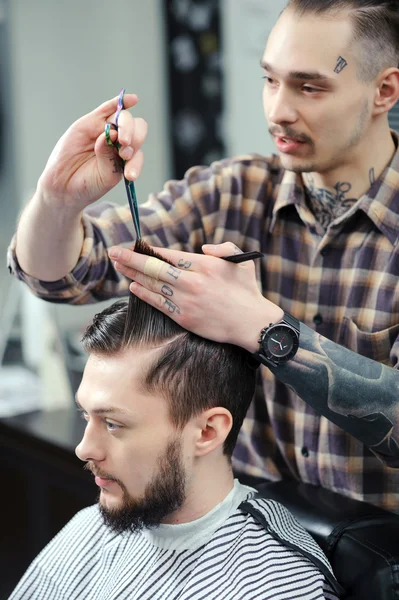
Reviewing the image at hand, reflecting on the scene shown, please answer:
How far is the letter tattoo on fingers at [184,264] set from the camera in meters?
1.28

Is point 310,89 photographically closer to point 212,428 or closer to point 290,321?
point 290,321

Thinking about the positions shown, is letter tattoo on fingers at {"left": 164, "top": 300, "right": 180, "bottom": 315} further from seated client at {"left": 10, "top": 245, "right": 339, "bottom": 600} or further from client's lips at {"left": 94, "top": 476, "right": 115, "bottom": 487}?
client's lips at {"left": 94, "top": 476, "right": 115, "bottom": 487}

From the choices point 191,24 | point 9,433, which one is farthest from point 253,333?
point 191,24

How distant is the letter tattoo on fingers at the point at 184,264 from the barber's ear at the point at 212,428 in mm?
253

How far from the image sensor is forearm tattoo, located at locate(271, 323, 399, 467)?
4.58ft

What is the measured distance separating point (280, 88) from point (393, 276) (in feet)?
1.48

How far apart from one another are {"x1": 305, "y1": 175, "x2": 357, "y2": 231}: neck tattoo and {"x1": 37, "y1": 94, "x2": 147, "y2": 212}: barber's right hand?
0.48 meters

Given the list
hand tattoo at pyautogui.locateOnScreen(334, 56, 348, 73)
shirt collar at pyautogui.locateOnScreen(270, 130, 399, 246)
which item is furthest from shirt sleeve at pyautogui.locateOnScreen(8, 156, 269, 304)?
hand tattoo at pyautogui.locateOnScreen(334, 56, 348, 73)

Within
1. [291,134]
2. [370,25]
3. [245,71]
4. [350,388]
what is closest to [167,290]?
[350,388]

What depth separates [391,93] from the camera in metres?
1.62

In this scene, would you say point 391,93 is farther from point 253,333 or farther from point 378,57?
point 253,333

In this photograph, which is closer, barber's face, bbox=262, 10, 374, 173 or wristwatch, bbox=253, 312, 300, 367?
wristwatch, bbox=253, 312, 300, 367

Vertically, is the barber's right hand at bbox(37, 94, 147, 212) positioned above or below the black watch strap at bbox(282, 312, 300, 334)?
above

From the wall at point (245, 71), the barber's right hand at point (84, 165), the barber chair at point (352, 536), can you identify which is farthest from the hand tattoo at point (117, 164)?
the wall at point (245, 71)
